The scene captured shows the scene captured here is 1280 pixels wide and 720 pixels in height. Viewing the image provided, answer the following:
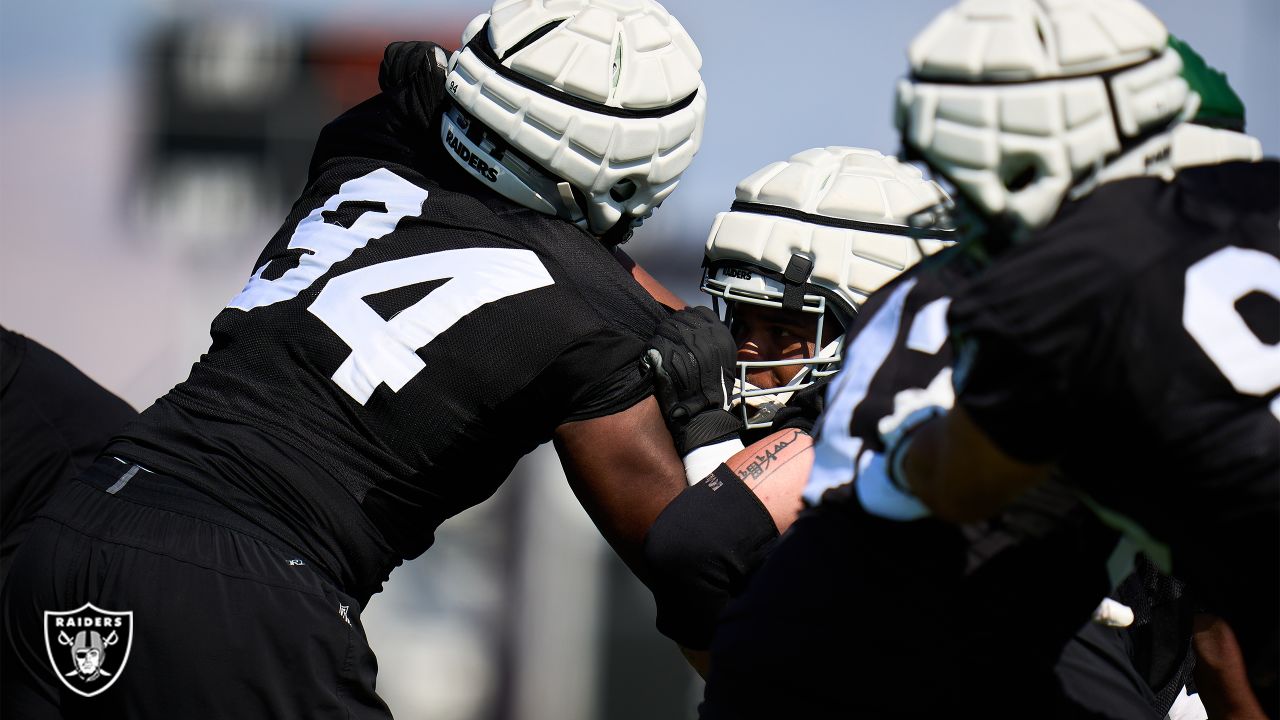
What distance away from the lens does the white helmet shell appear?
1.85 metres

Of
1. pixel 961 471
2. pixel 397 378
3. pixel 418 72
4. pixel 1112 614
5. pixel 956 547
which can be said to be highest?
pixel 418 72

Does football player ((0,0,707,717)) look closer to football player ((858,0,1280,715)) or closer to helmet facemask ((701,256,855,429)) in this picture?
helmet facemask ((701,256,855,429))

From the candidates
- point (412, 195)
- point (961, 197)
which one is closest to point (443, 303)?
point (412, 195)

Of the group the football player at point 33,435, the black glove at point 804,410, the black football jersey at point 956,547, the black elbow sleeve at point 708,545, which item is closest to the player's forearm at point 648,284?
the black glove at point 804,410

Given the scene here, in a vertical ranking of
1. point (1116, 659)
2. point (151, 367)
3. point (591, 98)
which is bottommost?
point (151, 367)

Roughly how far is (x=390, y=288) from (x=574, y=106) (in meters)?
0.57

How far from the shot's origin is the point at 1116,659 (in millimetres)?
2631

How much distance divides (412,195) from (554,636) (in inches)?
331

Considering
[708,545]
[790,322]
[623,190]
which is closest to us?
[708,545]

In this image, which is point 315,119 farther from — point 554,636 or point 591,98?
point 591,98

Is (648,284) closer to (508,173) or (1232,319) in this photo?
(508,173)

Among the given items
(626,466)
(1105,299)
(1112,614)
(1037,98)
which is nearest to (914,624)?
(1112,614)

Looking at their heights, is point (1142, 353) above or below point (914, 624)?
above

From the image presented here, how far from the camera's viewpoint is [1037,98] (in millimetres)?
1843
